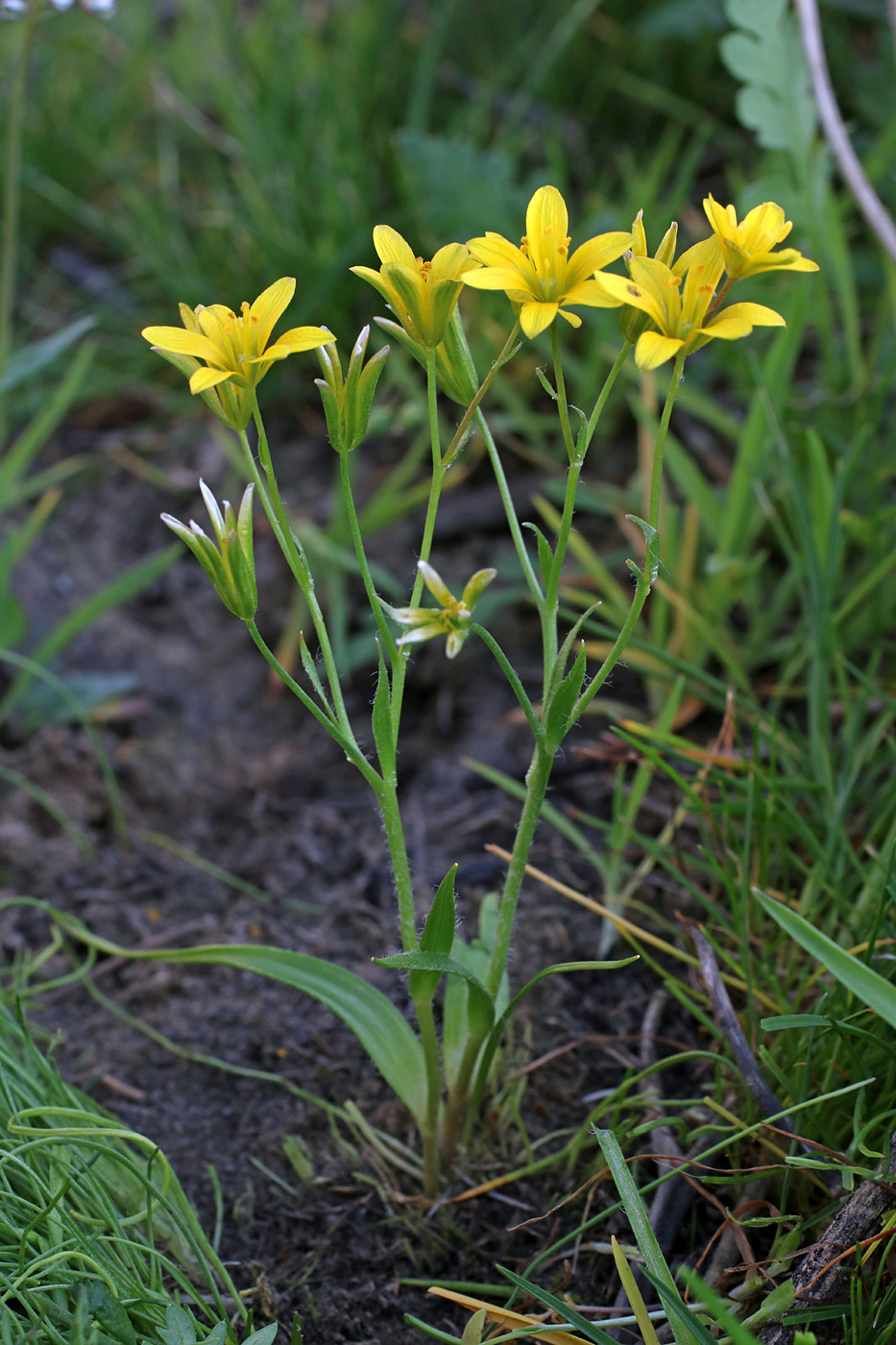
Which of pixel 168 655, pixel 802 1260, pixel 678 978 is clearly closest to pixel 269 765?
pixel 168 655

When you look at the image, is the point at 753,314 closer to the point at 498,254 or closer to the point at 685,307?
the point at 685,307

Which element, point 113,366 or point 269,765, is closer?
point 269,765

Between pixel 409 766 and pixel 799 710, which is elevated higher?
pixel 799 710

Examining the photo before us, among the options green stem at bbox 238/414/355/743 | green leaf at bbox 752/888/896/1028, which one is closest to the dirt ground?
green leaf at bbox 752/888/896/1028

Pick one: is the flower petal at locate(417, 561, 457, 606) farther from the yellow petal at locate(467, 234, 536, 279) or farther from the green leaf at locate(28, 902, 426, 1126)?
the green leaf at locate(28, 902, 426, 1126)

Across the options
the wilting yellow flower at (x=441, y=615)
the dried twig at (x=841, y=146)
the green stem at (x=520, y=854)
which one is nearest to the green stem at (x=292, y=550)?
the wilting yellow flower at (x=441, y=615)

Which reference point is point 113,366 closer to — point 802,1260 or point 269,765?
point 269,765
